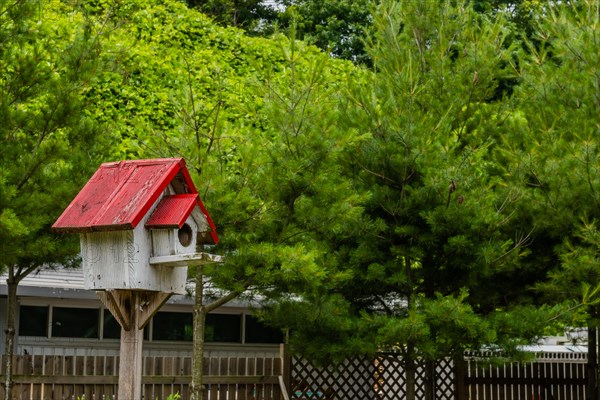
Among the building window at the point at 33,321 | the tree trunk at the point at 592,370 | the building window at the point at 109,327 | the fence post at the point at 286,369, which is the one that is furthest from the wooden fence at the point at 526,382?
the building window at the point at 33,321

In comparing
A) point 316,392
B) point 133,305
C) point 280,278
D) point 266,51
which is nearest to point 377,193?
point 280,278

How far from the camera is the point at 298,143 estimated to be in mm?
11852

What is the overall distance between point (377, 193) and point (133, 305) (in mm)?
5404

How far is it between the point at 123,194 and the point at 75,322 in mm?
8604

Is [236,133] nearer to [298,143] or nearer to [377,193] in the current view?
[298,143]

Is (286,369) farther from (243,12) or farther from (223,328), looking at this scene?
(243,12)

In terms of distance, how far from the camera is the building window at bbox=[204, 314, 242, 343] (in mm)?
18312

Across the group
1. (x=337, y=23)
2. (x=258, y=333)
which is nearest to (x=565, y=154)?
(x=258, y=333)

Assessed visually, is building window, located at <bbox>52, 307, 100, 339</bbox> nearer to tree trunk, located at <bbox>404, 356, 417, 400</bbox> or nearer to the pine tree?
the pine tree

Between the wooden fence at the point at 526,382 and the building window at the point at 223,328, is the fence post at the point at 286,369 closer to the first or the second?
the building window at the point at 223,328

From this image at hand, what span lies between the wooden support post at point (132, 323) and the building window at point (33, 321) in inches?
311

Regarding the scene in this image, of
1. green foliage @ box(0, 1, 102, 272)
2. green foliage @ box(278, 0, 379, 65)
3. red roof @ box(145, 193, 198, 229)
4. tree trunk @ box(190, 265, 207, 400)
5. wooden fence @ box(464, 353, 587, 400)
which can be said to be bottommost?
wooden fence @ box(464, 353, 587, 400)

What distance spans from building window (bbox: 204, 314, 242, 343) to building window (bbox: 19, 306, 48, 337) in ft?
9.66

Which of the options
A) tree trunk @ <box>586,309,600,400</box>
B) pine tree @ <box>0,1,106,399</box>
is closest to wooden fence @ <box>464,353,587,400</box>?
tree trunk @ <box>586,309,600,400</box>
